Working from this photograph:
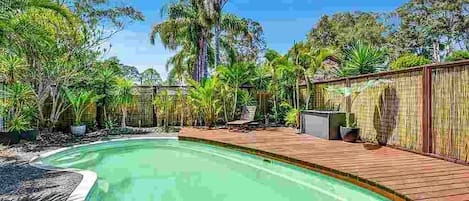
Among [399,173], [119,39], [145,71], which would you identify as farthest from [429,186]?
[145,71]

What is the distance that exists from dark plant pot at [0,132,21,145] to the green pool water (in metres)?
1.57

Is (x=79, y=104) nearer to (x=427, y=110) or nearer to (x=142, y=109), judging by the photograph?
(x=142, y=109)

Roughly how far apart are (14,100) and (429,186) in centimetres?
965

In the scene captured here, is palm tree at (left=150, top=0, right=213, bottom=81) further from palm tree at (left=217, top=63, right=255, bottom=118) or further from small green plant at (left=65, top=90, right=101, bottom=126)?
small green plant at (left=65, top=90, right=101, bottom=126)

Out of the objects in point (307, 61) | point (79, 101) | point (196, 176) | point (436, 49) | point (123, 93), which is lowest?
point (196, 176)

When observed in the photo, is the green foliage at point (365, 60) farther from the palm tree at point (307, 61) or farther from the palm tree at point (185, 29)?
the palm tree at point (185, 29)

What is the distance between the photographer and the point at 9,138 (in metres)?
8.83

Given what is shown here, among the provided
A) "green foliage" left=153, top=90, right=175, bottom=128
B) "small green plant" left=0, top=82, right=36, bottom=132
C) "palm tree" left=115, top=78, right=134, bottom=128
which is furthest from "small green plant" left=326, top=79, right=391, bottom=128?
"small green plant" left=0, top=82, right=36, bottom=132

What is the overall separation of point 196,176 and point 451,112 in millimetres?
4348

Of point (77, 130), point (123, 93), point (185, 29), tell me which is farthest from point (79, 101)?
point (185, 29)

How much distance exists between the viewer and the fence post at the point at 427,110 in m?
6.26

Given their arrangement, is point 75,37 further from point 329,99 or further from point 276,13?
point 276,13

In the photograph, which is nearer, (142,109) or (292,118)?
(292,118)

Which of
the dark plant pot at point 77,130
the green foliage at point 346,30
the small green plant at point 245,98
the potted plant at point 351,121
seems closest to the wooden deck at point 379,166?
the potted plant at point 351,121
